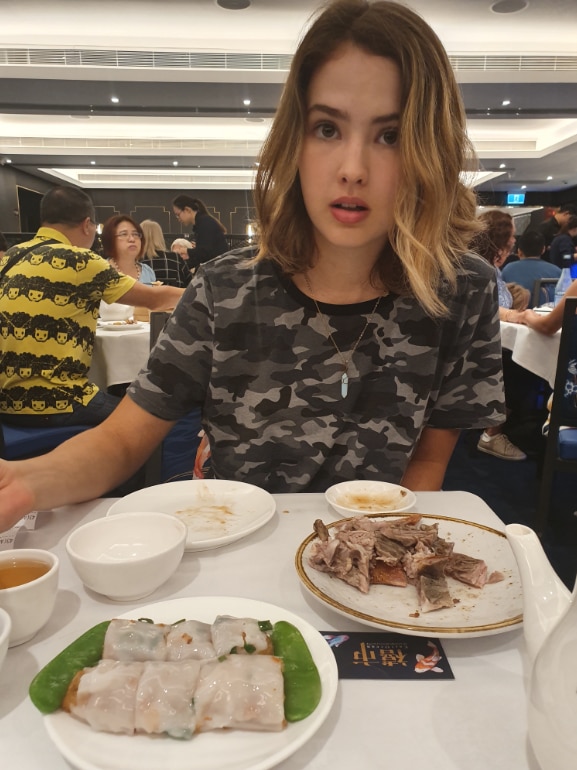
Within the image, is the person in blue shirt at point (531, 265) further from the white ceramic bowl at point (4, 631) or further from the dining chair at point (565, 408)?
the white ceramic bowl at point (4, 631)

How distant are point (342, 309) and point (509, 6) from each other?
254 inches

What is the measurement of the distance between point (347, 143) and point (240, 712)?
107 cm

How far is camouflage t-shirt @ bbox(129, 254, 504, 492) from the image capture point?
1321mm

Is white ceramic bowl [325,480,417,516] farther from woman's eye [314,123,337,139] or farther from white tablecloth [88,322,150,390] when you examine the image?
white tablecloth [88,322,150,390]

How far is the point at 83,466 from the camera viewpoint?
3.63 ft

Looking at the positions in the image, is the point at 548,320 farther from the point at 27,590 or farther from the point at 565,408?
the point at 27,590

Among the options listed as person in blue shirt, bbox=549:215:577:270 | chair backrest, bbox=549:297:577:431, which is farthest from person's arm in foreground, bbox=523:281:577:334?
person in blue shirt, bbox=549:215:577:270

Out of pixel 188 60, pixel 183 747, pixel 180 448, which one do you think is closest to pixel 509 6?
pixel 188 60

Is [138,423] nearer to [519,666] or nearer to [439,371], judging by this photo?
[439,371]

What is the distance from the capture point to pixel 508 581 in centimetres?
80

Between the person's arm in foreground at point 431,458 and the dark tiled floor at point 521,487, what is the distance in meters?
1.27

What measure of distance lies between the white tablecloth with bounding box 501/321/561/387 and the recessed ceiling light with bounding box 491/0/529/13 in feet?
13.3

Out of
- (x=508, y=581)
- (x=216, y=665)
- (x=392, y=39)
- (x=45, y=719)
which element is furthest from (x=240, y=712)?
(x=392, y=39)

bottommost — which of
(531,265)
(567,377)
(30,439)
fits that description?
(30,439)
